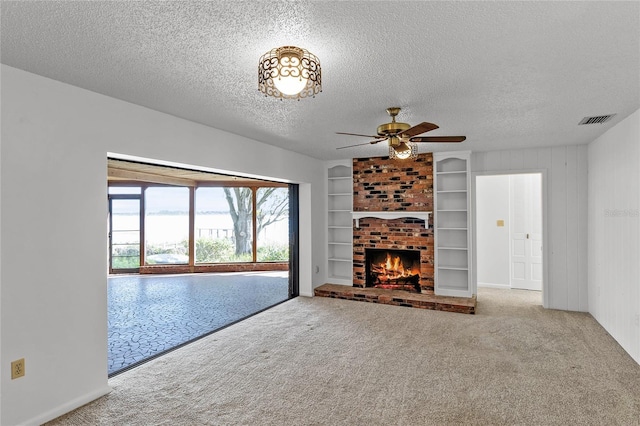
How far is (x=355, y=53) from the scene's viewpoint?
7.15 ft

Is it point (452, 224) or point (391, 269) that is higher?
point (452, 224)

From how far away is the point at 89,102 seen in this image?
113 inches

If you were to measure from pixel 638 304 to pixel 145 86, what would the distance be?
16.4 ft

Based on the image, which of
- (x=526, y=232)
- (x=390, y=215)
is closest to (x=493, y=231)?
(x=526, y=232)

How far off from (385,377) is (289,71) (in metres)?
2.72

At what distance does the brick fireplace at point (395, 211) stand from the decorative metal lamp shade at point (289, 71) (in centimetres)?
448

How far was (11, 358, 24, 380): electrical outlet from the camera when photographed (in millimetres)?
2383

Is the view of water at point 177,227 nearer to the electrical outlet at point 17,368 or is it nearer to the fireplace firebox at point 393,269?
the fireplace firebox at point 393,269

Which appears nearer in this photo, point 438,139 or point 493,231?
point 438,139

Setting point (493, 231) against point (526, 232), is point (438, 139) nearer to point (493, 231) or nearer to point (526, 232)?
point (493, 231)

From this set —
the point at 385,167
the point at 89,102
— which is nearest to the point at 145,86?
the point at 89,102

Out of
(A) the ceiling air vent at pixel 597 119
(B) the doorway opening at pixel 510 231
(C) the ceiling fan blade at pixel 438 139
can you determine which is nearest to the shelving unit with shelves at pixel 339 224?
(B) the doorway opening at pixel 510 231

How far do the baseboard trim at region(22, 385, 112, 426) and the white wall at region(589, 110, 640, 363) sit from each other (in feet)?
16.4

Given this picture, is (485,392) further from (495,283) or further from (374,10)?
(495,283)
